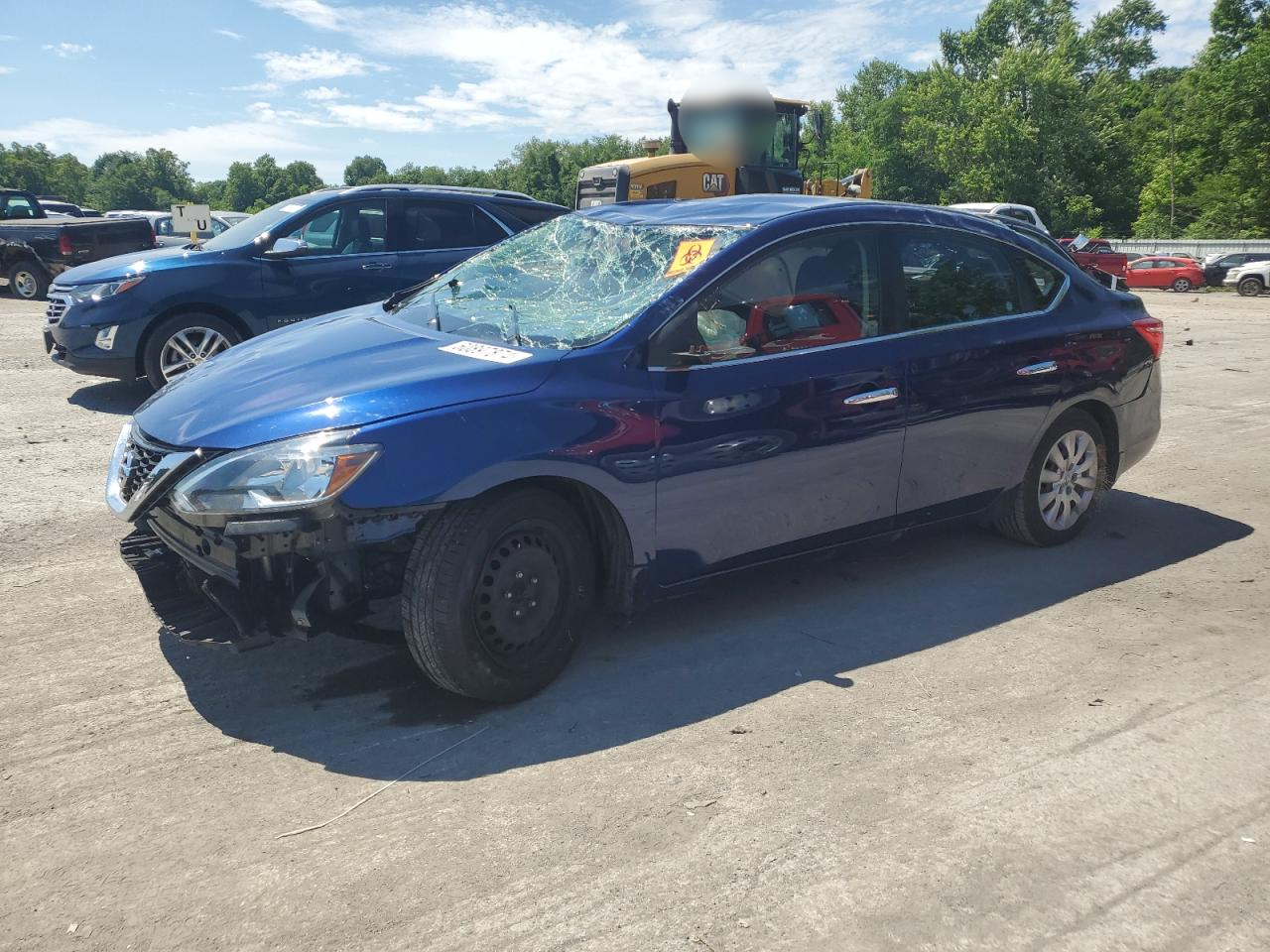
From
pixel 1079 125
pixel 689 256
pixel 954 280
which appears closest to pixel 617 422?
pixel 689 256

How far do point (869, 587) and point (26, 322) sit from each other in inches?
527

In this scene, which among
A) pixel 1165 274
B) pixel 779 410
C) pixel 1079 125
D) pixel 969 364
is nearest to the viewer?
pixel 779 410

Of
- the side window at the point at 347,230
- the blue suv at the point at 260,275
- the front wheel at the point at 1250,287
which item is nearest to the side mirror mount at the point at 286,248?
the blue suv at the point at 260,275

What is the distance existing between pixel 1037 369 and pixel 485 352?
2.77m

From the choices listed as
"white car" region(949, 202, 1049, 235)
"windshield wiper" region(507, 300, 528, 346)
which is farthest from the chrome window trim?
"white car" region(949, 202, 1049, 235)

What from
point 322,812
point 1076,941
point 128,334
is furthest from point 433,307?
point 128,334

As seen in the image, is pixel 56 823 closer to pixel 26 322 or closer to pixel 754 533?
pixel 754 533

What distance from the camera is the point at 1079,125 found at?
6316cm

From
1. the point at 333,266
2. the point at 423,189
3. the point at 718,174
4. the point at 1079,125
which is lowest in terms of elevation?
the point at 333,266

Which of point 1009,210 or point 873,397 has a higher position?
point 1009,210

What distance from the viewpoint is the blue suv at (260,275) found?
8.14m

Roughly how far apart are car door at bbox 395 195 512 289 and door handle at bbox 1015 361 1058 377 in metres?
5.34

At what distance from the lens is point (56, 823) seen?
9.45ft

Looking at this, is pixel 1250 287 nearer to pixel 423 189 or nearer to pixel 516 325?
pixel 423 189
